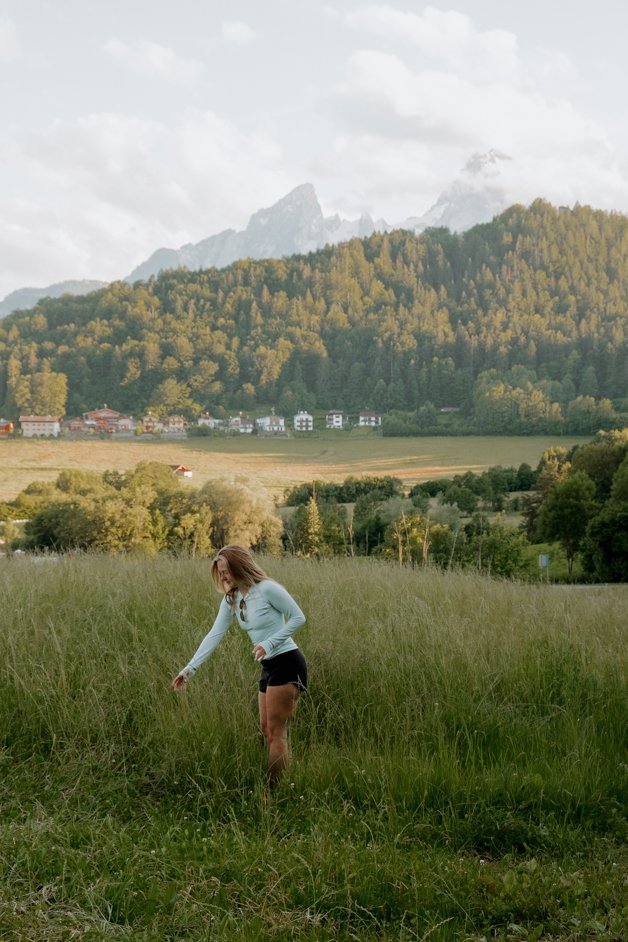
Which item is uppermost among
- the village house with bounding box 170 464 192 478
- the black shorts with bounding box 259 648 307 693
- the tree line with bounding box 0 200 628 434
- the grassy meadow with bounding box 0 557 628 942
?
the tree line with bounding box 0 200 628 434

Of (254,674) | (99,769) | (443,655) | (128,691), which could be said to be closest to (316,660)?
(254,674)

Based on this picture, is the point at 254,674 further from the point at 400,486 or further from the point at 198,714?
the point at 400,486

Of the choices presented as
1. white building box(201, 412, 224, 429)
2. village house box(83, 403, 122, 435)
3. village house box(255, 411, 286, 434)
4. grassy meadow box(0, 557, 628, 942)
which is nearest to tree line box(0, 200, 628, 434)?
white building box(201, 412, 224, 429)

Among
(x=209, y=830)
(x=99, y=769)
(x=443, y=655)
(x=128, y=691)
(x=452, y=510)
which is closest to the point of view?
(x=209, y=830)

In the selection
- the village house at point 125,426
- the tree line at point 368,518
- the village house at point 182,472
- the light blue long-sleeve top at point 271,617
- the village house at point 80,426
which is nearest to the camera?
the light blue long-sleeve top at point 271,617

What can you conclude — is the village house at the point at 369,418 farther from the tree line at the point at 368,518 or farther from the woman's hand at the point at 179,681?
the woman's hand at the point at 179,681

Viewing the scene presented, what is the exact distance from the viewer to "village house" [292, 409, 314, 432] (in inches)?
3931

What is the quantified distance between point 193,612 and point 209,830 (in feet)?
10.3

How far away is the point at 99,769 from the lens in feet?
16.4

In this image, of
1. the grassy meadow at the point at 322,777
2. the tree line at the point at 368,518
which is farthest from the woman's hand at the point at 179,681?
the tree line at the point at 368,518

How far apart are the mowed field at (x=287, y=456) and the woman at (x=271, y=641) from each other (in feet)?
211

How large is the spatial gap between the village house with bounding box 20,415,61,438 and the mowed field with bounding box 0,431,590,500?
2694 mm

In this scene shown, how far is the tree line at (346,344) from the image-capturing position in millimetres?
102438

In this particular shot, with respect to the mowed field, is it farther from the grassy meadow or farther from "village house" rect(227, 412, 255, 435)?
the grassy meadow
